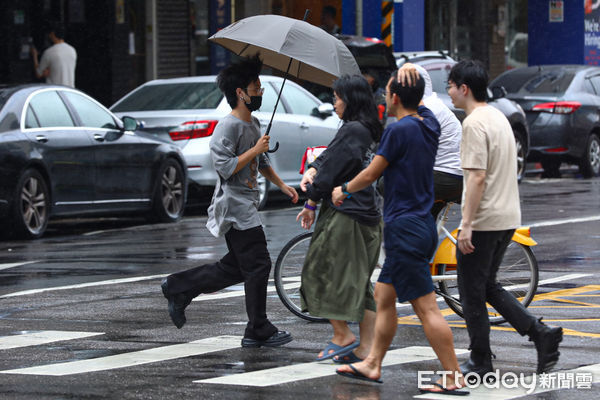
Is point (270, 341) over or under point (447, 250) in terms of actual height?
under

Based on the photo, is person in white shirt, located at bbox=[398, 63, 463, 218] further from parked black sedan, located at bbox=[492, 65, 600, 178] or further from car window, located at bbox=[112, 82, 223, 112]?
parked black sedan, located at bbox=[492, 65, 600, 178]

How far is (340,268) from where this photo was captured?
7598 millimetres

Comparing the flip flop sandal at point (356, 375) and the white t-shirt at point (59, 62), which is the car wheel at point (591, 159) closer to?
the white t-shirt at point (59, 62)

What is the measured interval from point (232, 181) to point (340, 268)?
109 centimetres

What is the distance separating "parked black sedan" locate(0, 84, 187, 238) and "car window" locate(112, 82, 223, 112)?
105 centimetres

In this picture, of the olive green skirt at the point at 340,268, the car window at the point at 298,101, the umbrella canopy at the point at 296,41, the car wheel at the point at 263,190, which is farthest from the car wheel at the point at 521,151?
the olive green skirt at the point at 340,268

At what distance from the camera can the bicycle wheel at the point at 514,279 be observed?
9.02 meters

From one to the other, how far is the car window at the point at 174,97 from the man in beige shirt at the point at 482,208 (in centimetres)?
945

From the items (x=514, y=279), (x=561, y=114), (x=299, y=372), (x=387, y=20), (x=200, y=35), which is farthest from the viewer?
(x=200, y=35)

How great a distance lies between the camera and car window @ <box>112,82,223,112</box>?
16688 millimetres

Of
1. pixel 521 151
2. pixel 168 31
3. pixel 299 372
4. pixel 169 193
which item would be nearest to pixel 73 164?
pixel 169 193

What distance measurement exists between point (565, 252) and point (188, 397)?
6.58 meters

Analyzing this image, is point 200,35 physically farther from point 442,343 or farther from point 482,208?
point 442,343

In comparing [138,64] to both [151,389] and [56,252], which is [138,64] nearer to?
[56,252]
